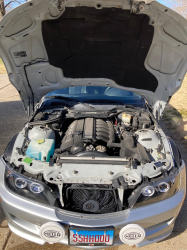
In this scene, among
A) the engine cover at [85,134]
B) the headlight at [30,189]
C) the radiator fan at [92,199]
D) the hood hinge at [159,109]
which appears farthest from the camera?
the hood hinge at [159,109]

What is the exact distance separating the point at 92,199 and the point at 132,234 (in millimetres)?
462

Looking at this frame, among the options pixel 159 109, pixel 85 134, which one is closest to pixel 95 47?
pixel 85 134

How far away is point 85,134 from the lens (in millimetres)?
2369

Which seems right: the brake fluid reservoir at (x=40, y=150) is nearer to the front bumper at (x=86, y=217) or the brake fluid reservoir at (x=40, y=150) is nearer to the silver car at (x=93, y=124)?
the silver car at (x=93, y=124)

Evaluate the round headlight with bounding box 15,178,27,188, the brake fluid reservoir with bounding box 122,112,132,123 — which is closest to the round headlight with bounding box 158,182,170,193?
the brake fluid reservoir with bounding box 122,112,132,123

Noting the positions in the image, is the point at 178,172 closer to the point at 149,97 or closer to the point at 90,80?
the point at 149,97

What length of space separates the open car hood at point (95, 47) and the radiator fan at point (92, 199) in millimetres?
1707

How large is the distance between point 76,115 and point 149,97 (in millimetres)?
1265

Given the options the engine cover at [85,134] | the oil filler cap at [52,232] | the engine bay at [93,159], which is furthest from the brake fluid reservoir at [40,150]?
the oil filler cap at [52,232]

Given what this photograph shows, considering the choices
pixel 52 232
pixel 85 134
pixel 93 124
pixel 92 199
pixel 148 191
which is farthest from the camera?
pixel 93 124

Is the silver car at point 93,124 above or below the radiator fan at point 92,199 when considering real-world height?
above

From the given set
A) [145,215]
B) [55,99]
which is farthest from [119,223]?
[55,99]

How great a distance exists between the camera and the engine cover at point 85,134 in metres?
2.24

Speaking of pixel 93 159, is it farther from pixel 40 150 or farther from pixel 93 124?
pixel 93 124
